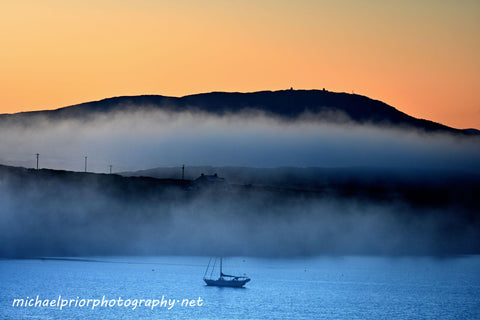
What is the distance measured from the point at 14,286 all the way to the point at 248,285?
96.4 ft

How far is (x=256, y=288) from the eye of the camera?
138875 mm

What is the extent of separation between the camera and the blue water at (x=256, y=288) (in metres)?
114

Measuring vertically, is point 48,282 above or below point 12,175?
below

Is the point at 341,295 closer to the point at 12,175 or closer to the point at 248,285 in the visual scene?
the point at 248,285

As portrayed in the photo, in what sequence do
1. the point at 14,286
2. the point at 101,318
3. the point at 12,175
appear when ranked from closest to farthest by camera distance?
1. the point at 101,318
2. the point at 14,286
3. the point at 12,175

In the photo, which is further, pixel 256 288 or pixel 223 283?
pixel 223 283

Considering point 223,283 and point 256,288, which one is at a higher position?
point 223,283

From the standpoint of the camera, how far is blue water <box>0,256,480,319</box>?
114125mm

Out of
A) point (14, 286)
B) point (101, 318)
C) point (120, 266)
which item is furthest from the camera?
point (120, 266)

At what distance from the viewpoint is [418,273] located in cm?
17250

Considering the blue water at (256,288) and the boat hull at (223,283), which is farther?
the boat hull at (223,283)

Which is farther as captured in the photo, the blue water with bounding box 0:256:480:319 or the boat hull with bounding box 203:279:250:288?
the boat hull with bounding box 203:279:250:288

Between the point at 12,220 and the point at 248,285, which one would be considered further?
the point at 12,220

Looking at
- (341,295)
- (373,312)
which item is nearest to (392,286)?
(341,295)
